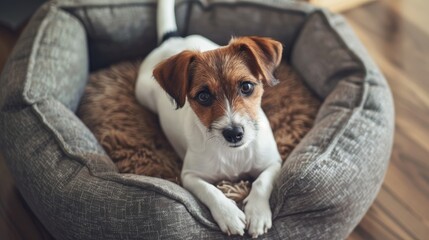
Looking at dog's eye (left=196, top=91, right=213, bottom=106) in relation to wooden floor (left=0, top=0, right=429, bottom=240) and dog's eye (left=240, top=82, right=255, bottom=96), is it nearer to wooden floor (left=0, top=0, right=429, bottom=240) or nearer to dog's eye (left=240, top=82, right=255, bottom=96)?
dog's eye (left=240, top=82, right=255, bottom=96)

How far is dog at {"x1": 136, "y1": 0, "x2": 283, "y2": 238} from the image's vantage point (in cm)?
178

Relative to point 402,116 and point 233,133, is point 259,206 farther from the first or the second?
point 402,116

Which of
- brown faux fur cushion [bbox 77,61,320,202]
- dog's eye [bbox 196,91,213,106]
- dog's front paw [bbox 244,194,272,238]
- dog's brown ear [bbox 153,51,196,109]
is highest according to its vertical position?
dog's brown ear [bbox 153,51,196,109]

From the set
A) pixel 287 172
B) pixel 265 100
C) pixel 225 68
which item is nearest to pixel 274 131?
pixel 265 100

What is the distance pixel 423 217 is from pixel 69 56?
162 centimetres

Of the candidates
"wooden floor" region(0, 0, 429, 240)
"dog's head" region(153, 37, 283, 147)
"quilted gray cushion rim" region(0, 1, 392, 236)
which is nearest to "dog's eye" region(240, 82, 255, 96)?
"dog's head" region(153, 37, 283, 147)

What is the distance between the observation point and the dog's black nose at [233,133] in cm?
175

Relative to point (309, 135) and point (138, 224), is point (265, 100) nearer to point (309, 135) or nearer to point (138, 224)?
point (309, 135)

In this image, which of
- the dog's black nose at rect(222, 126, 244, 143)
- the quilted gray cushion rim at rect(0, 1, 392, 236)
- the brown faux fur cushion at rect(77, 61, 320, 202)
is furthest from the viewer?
the brown faux fur cushion at rect(77, 61, 320, 202)

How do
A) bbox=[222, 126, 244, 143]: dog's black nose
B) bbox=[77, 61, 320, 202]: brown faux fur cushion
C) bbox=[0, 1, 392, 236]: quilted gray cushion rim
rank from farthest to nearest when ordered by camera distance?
bbox=[77, 61, 320, 202]: brown faux fur cushion
bbox=[0, 1, 392, 236]: quilted gray cushion rim
bbox=[222, 126, 244, 143]: dog's black nose

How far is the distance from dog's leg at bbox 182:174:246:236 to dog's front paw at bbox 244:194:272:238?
0.08ft

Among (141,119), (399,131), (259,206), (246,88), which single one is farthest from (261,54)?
(399,131)

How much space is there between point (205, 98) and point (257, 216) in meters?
0.42

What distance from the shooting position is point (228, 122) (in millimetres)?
1754
